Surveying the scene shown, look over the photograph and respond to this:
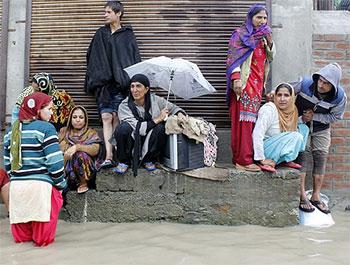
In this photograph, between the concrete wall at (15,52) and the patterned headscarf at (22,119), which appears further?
the concrete wall at (15,52)

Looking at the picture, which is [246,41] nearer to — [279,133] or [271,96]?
[271,96]

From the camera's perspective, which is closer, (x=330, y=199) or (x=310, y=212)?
(x=310, y=212)

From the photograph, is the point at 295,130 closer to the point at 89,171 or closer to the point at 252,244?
the point at 252,244

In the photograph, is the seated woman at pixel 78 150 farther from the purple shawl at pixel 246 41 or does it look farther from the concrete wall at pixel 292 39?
the concrete wall at pixel 292 39

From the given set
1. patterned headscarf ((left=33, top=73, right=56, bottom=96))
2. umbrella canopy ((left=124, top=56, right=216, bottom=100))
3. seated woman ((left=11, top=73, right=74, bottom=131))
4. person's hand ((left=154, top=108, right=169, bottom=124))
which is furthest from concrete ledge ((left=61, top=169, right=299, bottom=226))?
patterned headscarf ((left=33, top=73, right=56, bottom=96))

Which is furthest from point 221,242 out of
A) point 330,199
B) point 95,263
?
point 330,199

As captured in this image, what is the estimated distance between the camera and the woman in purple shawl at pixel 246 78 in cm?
437

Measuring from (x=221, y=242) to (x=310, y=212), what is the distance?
1.21 metres

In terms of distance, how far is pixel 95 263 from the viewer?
3.15 m

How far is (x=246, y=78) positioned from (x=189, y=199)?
1.38 meters

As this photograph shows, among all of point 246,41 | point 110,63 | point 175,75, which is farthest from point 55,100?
point 246,41

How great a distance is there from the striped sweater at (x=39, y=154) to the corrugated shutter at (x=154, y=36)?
5.51 ft

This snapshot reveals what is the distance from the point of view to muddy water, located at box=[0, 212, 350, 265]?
3217mm

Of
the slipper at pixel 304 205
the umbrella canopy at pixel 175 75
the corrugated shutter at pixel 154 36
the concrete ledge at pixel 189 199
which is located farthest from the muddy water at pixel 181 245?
the corrugated shutter at pixel 154 36
